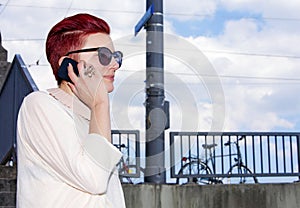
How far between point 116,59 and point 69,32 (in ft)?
0.52

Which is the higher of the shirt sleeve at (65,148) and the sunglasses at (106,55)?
the sunglasses at (106,55)

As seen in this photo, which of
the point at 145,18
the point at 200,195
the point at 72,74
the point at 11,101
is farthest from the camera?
the point at 11,101

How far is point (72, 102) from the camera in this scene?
1594 millimetres

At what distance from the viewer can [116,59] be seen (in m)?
1.58

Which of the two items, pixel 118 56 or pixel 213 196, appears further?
pixel 213 196

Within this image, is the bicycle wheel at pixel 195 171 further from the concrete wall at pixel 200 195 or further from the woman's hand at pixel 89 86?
the woman's hand at pixel 89 86

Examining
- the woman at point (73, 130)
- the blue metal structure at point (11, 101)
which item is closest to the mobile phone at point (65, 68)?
the woman at point (73, 130)

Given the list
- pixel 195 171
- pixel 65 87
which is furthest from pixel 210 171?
pixel 65 87

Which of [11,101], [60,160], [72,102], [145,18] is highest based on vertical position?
[145,18]

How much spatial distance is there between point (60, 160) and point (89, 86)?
205 millimetres

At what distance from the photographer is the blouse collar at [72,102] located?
158 centimetres

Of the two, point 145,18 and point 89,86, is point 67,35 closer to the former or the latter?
point 89,86

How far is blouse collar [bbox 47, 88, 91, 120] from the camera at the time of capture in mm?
1575

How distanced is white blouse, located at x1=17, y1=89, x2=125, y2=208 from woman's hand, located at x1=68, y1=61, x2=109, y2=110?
2.8 inches
